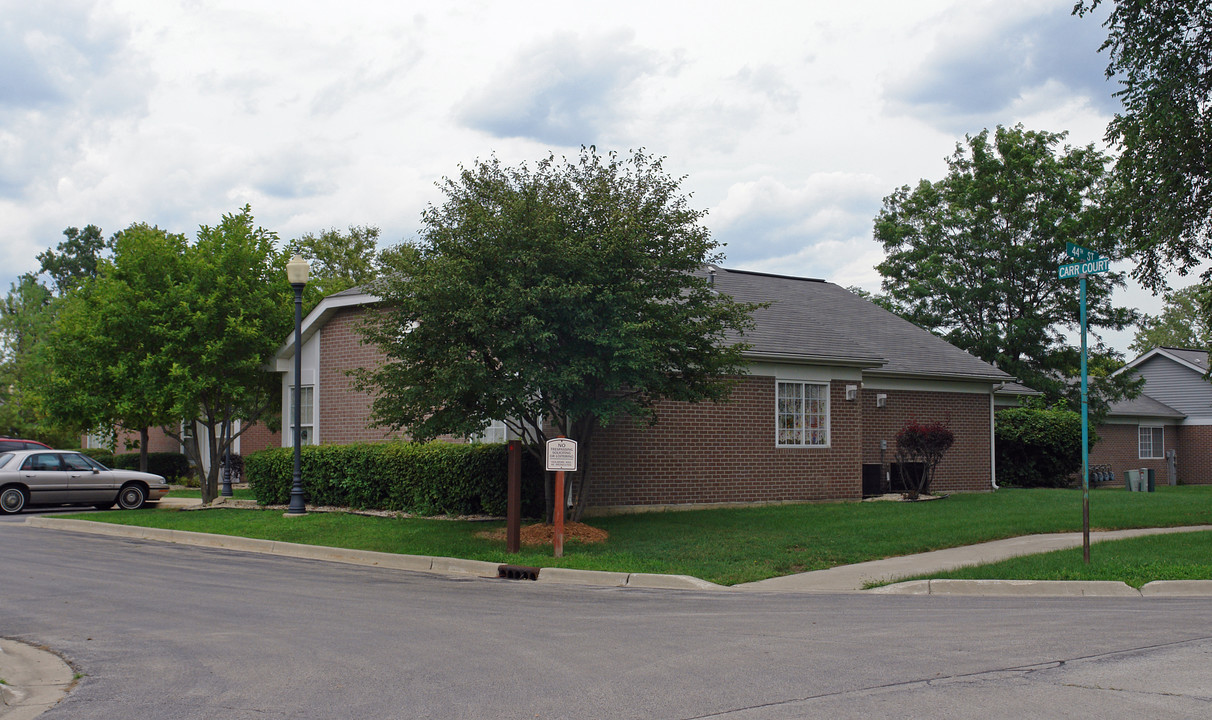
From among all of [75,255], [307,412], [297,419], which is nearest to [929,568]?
[297,419]

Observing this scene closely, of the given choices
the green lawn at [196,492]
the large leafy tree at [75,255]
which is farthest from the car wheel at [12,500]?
the large leafy tree at [75,255]

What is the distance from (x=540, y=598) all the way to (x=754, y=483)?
33.3 feet

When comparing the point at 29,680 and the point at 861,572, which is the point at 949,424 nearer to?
the point at 861,572

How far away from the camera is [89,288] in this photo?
26953 mm

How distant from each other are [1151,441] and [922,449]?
22189 mm

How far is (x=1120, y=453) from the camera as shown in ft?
124

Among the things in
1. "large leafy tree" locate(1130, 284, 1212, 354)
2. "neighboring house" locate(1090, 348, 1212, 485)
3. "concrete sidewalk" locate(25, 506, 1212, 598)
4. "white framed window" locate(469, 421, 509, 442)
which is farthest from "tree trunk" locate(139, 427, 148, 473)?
"large leafy tree" locate(1130, 284, 1212, 354)

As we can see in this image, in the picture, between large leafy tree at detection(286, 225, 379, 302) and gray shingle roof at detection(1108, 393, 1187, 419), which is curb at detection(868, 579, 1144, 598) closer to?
gray shingle roof at detection(1108, 393, 1187, 419)

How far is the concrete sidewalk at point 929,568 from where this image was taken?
11.8 meters

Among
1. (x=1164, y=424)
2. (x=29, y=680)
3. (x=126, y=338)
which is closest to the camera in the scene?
(x=29, y=680)

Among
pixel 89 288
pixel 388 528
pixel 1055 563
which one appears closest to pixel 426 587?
pixel 388 528

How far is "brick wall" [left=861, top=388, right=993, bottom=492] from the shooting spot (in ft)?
79.0

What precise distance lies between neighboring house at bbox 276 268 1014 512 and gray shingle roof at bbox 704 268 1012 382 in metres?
0.06

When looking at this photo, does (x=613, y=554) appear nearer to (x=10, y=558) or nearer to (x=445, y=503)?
(x=445, y=503)
